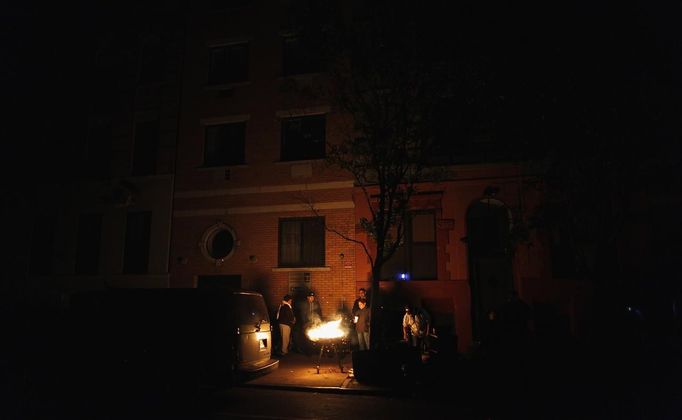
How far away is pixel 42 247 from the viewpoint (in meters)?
16.4

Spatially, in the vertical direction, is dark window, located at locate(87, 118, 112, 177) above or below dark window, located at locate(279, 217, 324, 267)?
above

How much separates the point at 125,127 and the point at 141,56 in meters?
2.86

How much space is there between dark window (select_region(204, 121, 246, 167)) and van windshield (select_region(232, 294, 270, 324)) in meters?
7.80

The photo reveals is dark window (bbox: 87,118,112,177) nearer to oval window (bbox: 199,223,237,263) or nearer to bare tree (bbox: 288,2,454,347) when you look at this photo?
oval window (bbox: 199,223,237,263)

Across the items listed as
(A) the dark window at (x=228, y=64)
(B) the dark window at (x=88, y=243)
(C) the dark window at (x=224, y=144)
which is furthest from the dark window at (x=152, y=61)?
(B) the dark window at (x=88, y=243)

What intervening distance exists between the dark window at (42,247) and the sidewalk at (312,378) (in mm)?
10641

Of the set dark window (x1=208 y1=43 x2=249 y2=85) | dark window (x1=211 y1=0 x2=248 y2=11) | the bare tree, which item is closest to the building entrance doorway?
the bare tree

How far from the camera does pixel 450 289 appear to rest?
12.4 m

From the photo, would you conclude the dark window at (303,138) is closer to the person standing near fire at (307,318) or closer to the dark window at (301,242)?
the dark window at (301,242)

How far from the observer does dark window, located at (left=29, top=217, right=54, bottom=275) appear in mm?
16219

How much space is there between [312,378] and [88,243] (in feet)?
36.3

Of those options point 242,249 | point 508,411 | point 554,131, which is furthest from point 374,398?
point 242,249

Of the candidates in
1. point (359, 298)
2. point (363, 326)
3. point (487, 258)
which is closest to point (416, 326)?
point (363, 326)

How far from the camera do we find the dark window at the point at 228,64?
15.5m
